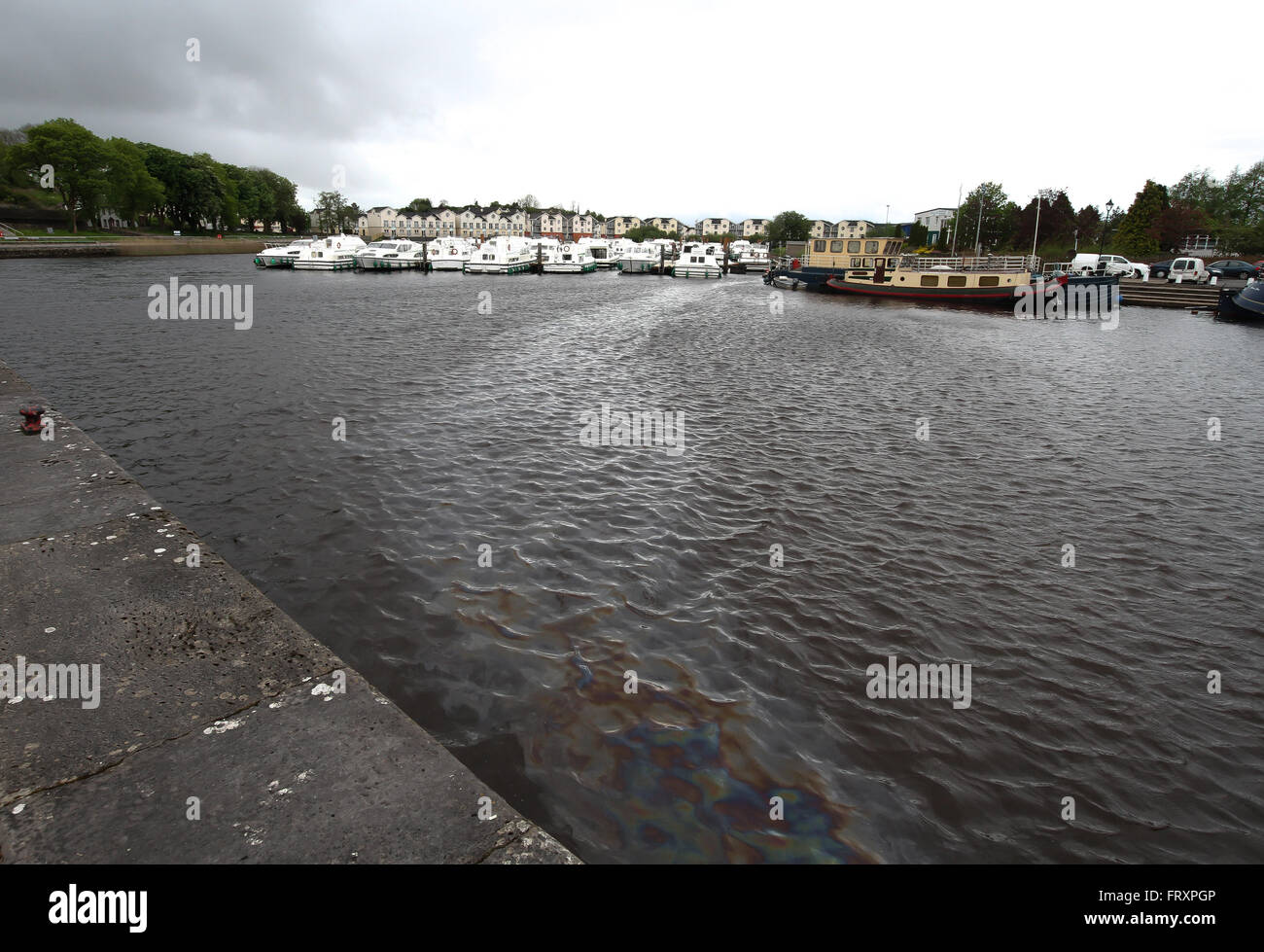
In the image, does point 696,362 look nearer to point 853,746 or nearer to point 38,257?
point 853,746

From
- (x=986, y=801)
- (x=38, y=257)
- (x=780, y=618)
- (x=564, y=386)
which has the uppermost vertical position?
(x=38, y=257)

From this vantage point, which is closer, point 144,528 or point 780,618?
point 144,528

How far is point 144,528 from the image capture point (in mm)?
5605

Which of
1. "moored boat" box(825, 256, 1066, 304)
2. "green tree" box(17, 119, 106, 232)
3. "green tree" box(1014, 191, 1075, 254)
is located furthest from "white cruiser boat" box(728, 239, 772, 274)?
"green tree" box(17, 119, 106, 232)

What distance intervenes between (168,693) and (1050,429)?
15049mm

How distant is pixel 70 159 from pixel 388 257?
1762 inches

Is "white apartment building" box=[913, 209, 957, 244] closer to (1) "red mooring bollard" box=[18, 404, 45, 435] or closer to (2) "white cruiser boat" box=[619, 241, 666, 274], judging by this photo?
(2) "white cruiser boat" box=[619, 241, 666, 274]

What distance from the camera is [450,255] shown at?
7606cm

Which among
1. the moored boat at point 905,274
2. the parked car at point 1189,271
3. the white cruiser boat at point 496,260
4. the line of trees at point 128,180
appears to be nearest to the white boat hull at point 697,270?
the white cruiser boat at point 496,260

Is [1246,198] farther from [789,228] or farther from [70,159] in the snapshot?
[70,159]

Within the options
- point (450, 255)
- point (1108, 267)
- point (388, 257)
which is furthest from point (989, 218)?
point (388, 257)

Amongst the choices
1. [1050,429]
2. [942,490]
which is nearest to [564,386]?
[942,490]
